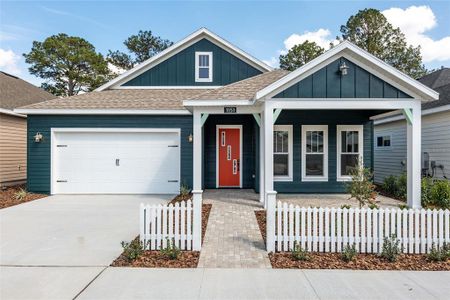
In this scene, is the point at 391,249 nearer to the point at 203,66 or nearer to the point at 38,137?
the point at 203,66

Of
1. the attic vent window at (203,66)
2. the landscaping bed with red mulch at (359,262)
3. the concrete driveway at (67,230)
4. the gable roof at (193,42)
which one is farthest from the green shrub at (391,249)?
the attic vent window at (203,66)

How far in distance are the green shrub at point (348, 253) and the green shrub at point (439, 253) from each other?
3.81 ft

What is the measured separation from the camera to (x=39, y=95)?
672 inches

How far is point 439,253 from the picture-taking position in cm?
473

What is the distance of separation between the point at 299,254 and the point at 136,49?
1316 inches

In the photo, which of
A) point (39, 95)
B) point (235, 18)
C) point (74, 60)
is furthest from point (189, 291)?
point (74, 60)

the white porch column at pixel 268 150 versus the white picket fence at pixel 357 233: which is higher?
the white porch column at pixel 268 150

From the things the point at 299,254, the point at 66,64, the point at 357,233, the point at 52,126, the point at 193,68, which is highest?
the point at 66,64

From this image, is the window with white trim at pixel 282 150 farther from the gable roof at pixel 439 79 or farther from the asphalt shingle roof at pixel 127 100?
the gable roof at pixel 439 79

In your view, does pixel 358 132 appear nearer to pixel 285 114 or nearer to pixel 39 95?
pixel 285 114

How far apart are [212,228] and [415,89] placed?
637 cm

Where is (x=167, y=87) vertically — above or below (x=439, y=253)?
above

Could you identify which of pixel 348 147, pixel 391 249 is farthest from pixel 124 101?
→ pixel 391 249

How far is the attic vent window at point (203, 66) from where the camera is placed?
13414 mm
